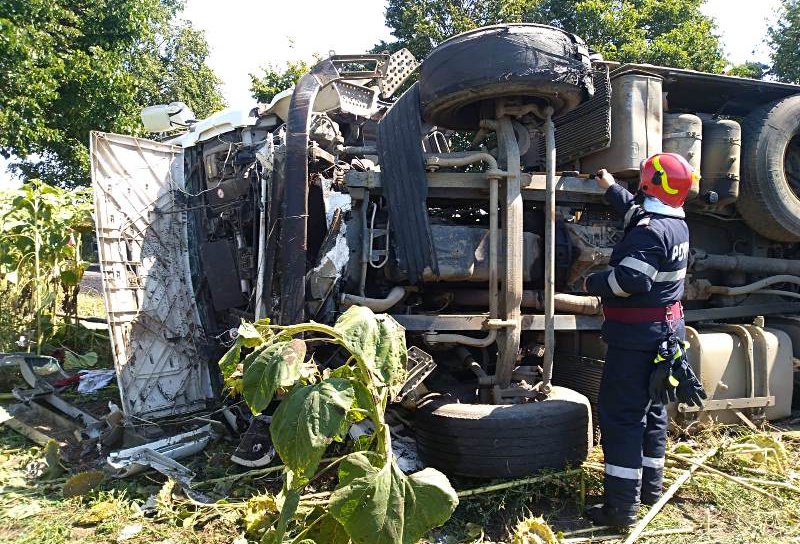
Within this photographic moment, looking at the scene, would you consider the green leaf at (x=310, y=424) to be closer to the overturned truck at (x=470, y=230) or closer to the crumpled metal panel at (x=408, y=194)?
the overturned truck at (x=470, y=230)

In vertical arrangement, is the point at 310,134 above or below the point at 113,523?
above

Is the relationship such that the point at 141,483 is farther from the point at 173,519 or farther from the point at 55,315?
the point at 55,315

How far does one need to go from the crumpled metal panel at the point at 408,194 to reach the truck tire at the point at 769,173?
257cm

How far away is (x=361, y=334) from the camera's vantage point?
2.22 metres

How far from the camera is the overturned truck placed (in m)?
3.25

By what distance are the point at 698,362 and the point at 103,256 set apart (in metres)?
4.30

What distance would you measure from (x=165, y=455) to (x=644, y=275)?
9.68ft

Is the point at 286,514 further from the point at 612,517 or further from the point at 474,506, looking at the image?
the point at 612,517

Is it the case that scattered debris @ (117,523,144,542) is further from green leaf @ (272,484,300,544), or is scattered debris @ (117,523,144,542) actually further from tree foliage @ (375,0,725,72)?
tree foliage @ (375,0,725,72)

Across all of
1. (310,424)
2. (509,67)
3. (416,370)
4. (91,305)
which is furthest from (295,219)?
(91,305)

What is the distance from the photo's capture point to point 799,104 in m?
4.49

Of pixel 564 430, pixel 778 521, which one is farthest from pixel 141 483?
pixel 778 521

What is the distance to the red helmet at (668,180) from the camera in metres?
3.05

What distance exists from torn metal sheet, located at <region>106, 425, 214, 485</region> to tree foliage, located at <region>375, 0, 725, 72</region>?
12.3m
